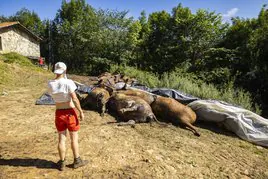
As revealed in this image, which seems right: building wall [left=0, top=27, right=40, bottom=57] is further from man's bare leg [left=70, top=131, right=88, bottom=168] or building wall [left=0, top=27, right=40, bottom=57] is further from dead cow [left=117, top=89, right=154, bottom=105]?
man's bare leg [left=70, top=131, right=88, bottom=168]

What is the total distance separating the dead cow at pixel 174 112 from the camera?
4.18m

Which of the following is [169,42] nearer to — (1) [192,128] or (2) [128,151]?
(1) [192,128]

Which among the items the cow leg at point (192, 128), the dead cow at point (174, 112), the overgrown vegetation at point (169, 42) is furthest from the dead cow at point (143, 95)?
the overgrown vegetation at point (169, 42)

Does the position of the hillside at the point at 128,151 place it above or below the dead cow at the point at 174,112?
below

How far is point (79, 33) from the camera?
656 inches

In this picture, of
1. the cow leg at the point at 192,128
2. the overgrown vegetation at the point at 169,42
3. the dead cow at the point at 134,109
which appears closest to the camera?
the cow leg at the point at 192,128

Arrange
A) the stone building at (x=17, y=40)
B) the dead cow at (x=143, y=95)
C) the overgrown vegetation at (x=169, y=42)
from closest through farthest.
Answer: the dead cow at (x=143, y=95) → the overgrown vegetation at (x=169, y=42) → the stone building at (x=17, y=40)

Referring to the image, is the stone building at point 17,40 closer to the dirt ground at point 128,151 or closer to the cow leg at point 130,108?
the dirt ground at point 128,151

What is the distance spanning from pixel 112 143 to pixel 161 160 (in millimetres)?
784

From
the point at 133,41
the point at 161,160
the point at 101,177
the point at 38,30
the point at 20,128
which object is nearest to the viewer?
the point at 101,177

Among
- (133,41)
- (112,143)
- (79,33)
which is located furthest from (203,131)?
(79,33)

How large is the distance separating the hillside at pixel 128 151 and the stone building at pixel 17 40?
40.6ft

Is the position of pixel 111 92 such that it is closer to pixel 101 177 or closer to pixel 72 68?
pixel 101 177

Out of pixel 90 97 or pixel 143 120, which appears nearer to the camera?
pixel 143 120
